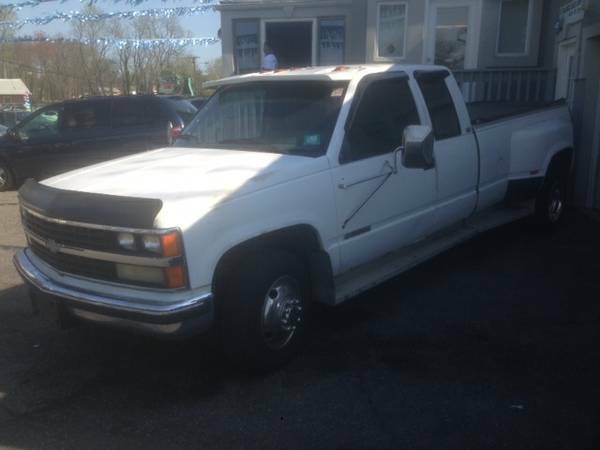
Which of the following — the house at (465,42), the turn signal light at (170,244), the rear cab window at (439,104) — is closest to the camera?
the turn signal light at (170,244)

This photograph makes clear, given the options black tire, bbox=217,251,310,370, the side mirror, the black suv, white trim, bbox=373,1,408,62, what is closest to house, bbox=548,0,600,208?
the side mirror

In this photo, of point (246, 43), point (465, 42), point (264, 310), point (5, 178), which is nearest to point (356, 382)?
point (264, 310)

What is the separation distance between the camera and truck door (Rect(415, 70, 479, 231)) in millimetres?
5262

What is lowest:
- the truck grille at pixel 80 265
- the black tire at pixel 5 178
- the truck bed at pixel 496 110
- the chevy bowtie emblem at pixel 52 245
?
the black tire at pixel 5 178

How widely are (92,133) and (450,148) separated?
25.0 feet

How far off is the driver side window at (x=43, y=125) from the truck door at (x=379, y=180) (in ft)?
26.8

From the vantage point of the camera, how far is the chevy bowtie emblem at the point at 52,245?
3.67 m

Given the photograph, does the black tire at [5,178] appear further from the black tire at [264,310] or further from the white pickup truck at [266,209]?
the black tire at [264,310]

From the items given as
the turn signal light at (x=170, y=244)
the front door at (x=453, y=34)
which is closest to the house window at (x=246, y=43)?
the front door at (x=453, y=34)

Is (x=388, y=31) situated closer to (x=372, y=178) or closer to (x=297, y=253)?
(x=372, y=178)

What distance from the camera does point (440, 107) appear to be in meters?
5.42

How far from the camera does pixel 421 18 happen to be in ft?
43.4

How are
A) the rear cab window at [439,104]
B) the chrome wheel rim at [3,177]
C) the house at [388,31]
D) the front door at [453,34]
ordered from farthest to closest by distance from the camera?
the front door at [453,34] → the house at [388,31] → the chrome wheel rim at [3,177] → the rear cab window at [439,104]

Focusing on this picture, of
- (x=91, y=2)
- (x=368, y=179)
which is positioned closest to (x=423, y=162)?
(x=368, y=179)
